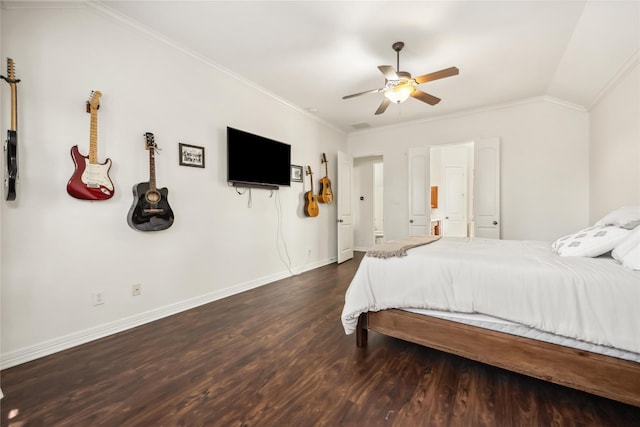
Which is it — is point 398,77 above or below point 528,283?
above

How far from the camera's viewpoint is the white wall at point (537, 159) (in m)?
3.88

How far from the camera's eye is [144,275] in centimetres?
252

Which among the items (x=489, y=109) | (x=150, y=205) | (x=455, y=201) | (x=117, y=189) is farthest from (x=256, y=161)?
(x=455, y=201)

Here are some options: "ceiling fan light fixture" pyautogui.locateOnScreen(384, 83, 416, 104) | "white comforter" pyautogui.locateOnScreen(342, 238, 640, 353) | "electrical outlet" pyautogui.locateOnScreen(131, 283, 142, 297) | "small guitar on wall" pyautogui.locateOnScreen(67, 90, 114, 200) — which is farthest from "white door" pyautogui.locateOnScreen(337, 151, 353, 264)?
"small guitar on wall" pyautogui.locateOnScreen(67, 90, 114, 200)

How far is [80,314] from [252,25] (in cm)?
281

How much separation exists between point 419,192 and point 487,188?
1.05 m

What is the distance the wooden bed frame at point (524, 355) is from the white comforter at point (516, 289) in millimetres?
105

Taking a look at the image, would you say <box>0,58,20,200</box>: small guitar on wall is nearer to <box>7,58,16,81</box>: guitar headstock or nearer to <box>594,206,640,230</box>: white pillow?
<box>7,58,16,81</box>: guitar headstock

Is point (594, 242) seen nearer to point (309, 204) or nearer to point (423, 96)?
point (423, 96)

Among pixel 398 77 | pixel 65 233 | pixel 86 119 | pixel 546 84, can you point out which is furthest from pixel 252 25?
pixel 546 84

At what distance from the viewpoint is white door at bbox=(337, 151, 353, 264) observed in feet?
16.9

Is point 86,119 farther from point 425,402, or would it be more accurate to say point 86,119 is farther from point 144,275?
point 425,402

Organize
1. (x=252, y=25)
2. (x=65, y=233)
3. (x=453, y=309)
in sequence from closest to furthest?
(x=453, y=309), (x=65, y=233), (x=252, y=25)

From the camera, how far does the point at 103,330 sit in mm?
2244
